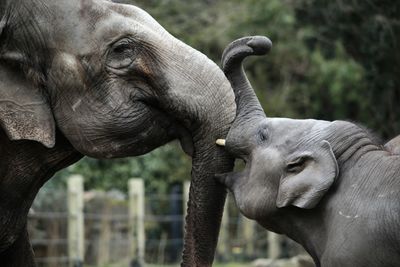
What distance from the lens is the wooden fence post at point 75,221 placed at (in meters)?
15.9

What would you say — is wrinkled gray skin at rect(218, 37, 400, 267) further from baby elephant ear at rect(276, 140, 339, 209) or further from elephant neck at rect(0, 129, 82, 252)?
elephant neck at rect(0, 129, 82, 252)

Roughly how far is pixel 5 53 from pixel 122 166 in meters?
17.0

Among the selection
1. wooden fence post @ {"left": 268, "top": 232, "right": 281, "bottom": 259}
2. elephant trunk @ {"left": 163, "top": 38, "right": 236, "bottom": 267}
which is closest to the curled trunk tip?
elephant trunk @ {"left": 163, "top": 38, "right": 236, "bottom": 267}

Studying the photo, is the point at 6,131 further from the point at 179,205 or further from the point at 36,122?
the point at 179,205

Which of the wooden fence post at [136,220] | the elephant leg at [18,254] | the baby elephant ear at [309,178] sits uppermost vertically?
the baby elephant ear at [309,178]

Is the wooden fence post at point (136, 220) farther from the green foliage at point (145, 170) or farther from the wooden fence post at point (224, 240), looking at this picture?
the green foliage at point (145, 170)

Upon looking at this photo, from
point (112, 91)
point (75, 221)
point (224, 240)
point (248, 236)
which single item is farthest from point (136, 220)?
point (112, 91)

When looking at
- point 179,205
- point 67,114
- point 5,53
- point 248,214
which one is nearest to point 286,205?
Result: point 248,214

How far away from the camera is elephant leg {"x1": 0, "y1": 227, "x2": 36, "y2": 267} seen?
6652 mm

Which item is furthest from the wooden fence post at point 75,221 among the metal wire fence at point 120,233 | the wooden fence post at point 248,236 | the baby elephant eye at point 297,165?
the baby elephant eye at point 297,165

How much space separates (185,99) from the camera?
595 cm

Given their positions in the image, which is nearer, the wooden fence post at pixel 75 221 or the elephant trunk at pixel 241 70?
the elephant trunk at pixel 241 70

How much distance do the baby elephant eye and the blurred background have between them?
7597 millimetres

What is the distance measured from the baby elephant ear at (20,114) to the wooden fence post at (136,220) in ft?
35.6
